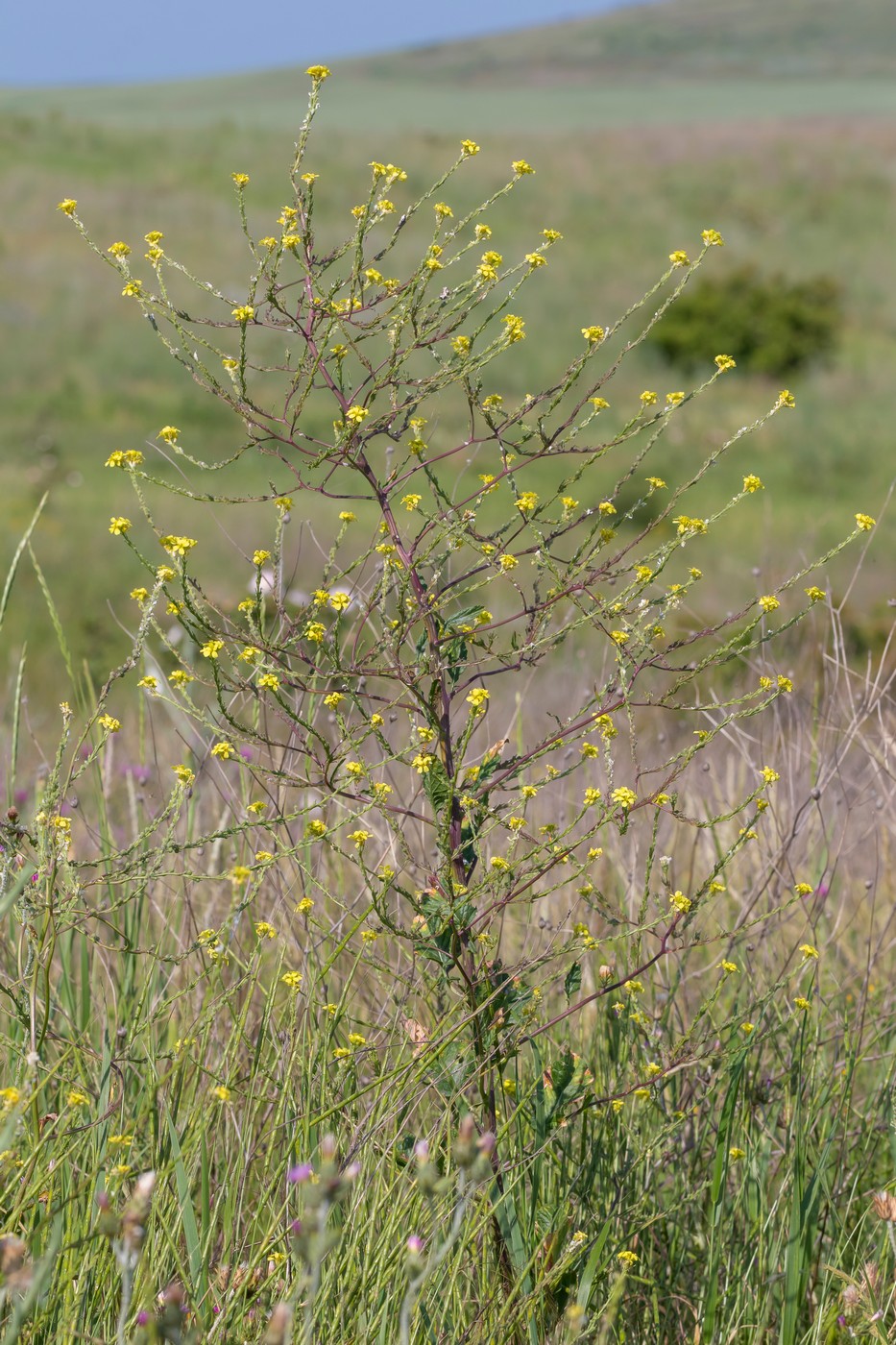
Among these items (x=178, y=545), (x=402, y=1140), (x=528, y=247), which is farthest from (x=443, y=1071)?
(x=528, y=247)

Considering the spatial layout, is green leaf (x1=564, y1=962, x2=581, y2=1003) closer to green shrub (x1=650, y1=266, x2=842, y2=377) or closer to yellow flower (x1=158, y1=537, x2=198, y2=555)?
yellow flower (x1=158, y1=537, x2=198, y2=555)

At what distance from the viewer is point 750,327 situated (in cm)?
1814

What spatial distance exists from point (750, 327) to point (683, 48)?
96.7 meters

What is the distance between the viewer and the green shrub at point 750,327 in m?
18.0

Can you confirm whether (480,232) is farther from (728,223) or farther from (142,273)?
(728,223)

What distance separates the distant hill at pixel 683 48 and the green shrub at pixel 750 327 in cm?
7326

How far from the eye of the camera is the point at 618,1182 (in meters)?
1.81

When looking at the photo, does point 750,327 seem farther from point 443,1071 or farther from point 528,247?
point 443,1071

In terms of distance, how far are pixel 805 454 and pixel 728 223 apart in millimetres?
15783

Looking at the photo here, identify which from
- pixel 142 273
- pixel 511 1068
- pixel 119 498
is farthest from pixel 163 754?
pixel 142 273

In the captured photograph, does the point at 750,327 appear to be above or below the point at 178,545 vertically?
above

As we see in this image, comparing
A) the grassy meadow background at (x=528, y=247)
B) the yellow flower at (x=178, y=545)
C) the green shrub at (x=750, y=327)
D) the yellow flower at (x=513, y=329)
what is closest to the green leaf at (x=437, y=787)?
the yellow flower at (x=178, y=545)

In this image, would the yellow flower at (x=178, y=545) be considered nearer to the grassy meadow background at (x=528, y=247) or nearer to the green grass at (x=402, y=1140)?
the green grass at (x=402, y=1140)

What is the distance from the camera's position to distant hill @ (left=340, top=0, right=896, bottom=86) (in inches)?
3600
